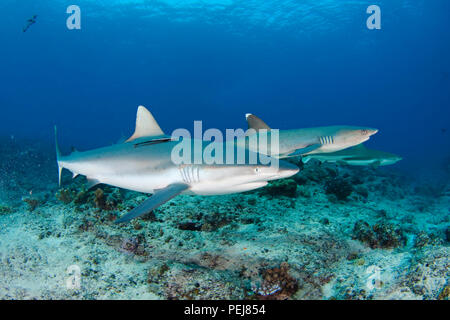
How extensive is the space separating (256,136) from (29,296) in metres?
5.47

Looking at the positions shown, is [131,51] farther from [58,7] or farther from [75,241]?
[75,241]

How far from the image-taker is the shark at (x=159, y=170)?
353 cm

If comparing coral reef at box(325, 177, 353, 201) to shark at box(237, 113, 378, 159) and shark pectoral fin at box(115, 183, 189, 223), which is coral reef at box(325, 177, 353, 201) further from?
shark pectoral fin at box(115, 183, 189, 223)

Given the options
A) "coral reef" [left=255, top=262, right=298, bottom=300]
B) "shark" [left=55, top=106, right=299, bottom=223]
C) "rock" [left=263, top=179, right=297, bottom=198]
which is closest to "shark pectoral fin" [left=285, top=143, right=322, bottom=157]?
"rock" [left=263, top=179, right=297, bottom=198]

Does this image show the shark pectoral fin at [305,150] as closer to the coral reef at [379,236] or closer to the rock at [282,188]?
Answer: the rock at [282,188]

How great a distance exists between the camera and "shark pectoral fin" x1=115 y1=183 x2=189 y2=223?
2.97 metres

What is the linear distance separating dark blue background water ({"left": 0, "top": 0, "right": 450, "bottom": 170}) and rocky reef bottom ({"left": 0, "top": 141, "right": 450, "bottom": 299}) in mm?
37273

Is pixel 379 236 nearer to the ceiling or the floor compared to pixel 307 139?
nearer to the floor

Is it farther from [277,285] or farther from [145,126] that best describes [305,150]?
[145,126]

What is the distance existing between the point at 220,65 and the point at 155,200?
9132 centimetres

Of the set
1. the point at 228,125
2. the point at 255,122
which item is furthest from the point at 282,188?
the point at 228,125

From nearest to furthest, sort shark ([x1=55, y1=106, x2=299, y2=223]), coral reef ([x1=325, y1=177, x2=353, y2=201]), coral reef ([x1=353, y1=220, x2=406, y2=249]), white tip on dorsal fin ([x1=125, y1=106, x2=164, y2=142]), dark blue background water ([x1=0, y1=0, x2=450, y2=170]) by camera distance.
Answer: shark ([x1=55, y1=106, x2=299, y2=223]) < coral reef ([x1=353, y1=220, x2=406, y2=249]) < white tip on dorsal fin ([x1=125, y1=106, x2=164, y2=142]) < coral reef ([x1=325, y1=177, x2=353, y2=201]) < dark blue background water ([x1=0, y1=0, x2=450, y2=170])

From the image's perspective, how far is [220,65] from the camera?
87.3 metres
